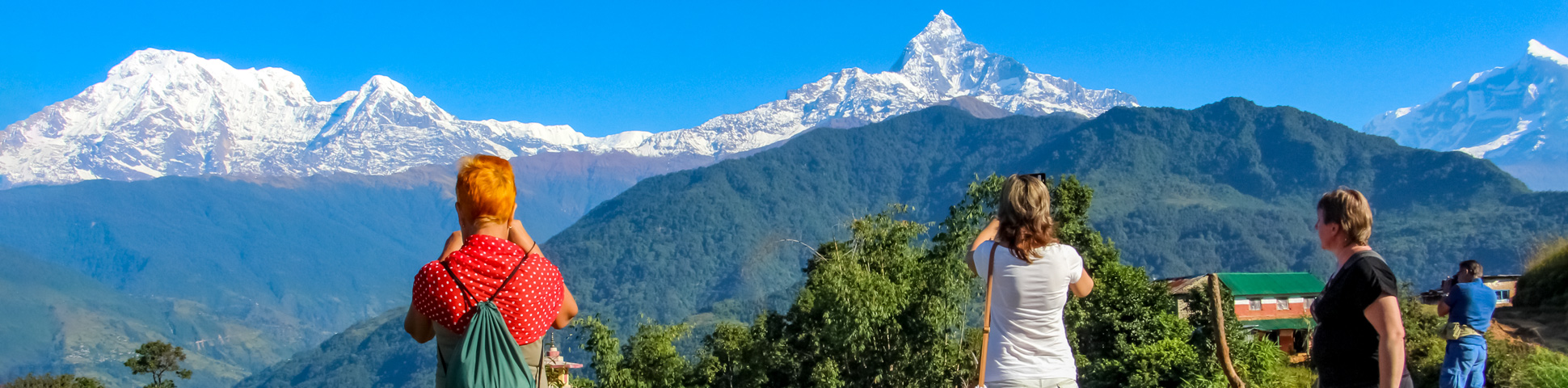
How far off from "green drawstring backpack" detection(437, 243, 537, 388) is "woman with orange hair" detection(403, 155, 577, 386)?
0.07 m

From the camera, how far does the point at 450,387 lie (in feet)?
11.5

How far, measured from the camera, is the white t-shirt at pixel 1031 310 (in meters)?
4.43

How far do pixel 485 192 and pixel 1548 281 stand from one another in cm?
3050

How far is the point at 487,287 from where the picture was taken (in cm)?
369

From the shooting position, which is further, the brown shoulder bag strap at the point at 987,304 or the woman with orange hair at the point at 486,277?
the brown shoulder bag strap at the point at 987,304

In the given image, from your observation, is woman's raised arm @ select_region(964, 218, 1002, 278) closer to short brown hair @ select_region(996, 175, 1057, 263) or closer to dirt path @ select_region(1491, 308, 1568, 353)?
short brown hair @ select_region(996, 175, 1057, 263)

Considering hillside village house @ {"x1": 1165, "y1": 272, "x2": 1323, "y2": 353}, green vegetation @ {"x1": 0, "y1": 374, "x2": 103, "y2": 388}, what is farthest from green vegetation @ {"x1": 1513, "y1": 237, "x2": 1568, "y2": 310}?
green vegetation @ {"x1": 0, "y1": 374, "x2": 103, "y2": 388}

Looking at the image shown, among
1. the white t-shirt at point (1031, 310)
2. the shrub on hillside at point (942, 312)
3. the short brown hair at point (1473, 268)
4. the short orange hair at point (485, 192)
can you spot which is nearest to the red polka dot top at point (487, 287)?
the short orange hair at point (485, 192)

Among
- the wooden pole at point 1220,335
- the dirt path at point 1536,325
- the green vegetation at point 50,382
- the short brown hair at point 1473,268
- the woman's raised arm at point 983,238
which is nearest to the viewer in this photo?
the woman's raised arm at point 983,238

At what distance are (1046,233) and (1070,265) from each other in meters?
0.23

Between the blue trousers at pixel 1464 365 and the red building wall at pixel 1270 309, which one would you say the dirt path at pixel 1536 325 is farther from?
the red building wall at pixel 1270 309

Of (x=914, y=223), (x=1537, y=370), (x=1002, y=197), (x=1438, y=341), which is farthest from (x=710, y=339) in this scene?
(x=1002, y=197)

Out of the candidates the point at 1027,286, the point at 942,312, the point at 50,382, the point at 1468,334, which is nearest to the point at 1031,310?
the point at 1027,286

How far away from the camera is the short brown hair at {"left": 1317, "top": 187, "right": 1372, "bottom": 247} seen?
4184 mm
